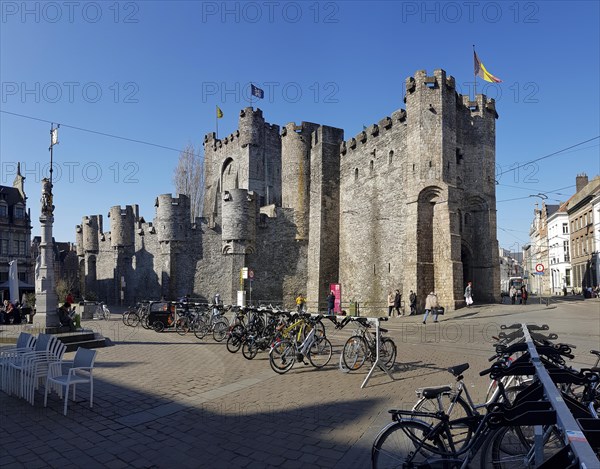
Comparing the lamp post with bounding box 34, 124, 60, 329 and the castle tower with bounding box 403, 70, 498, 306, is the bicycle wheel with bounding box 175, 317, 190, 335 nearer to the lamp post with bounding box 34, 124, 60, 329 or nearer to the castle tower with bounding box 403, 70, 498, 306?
the lamp post with bounding box 34, 124, 60, 329

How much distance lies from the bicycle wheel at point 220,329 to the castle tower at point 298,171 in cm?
1811

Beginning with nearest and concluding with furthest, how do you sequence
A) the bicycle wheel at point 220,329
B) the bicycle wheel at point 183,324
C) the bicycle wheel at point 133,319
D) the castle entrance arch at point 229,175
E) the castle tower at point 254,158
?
1. the bicycle wheel at point 220,329
2. the bicycle wheel at point 183,324
3. the bicycle wheel at point 133,319
4. the castle tower at point 254,158
5. the castle entrance arch at point 229,175

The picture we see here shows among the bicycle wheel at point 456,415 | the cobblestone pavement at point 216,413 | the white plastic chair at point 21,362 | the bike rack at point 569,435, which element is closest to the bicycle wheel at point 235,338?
the cobblestone pavement at point 216,413

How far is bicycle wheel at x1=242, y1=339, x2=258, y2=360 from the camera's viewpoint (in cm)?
989

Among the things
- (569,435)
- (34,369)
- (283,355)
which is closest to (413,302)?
(283,355)

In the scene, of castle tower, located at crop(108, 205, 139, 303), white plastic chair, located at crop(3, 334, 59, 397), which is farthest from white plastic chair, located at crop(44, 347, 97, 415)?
castle tower, located at crop(108, 205, 139, 303)

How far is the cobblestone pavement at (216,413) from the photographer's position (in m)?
4.40

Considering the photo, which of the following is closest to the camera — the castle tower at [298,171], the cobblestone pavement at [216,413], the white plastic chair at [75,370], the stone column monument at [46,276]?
the cobblestone pavement at [216,413]

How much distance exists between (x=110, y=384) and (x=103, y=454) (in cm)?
314

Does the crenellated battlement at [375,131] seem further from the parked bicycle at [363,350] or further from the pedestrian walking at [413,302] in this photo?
the parked bicycle at [363,350]

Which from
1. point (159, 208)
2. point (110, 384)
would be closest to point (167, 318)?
point (110, 384)

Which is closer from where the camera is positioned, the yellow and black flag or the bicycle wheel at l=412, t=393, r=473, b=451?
the bicycle wheel at l=412, t=393, r=473, b=451

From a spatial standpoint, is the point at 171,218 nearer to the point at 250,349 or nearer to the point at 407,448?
the point at 250,349

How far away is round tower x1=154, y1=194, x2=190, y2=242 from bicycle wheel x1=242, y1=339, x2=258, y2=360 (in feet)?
69.3
